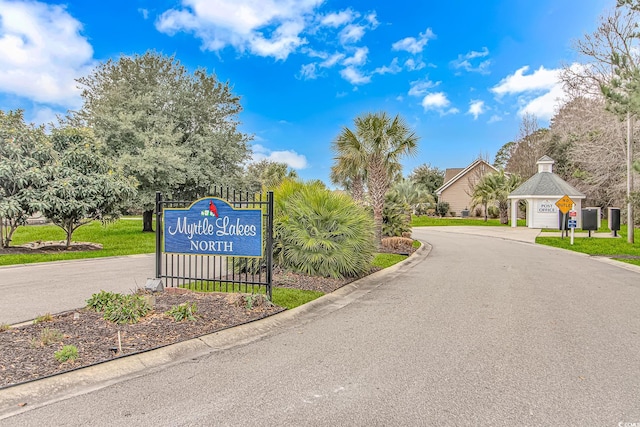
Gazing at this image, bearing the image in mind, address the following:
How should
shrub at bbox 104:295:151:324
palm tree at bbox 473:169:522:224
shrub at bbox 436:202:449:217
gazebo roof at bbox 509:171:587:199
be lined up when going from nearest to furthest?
shrub at bbox 104:295:151:324 → gazebo roof at bbox 509:171:587:199 → palm tree at bbox 473:169:522:224 → shrub at bbox 436:202:449:217

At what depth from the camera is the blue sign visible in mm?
6586

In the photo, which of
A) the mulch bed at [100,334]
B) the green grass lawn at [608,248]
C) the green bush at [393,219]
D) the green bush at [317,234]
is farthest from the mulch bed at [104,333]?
the green grass lawn at [608,248]

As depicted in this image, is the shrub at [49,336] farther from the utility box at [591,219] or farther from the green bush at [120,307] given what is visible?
the utility box at [591,219]

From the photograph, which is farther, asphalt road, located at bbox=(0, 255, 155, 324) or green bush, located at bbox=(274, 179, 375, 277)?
green bush, located at bbox=(274, 179, 375, 277)

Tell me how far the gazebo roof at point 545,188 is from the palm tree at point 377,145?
20.2 m

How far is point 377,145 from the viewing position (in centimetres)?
1664

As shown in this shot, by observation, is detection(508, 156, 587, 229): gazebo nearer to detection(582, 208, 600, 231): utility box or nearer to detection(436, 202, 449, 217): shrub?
detection(582, 208, 600, 231): utility box

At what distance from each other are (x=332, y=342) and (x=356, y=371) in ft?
3.14

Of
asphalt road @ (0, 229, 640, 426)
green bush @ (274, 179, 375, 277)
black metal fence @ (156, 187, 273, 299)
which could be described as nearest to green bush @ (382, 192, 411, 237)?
green bush @ (274, 179, 375, 277)

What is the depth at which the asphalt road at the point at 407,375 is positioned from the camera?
10.5 ft

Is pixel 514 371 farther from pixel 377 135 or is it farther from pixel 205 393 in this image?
pixel 377 135

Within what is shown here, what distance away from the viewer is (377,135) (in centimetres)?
1644

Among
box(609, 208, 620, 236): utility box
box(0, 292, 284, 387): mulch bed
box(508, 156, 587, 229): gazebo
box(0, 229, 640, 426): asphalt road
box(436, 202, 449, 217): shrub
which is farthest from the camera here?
box(436, 202, 449, 217): shrub

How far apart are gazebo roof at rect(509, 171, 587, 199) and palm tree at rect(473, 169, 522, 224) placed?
370 centimetres
